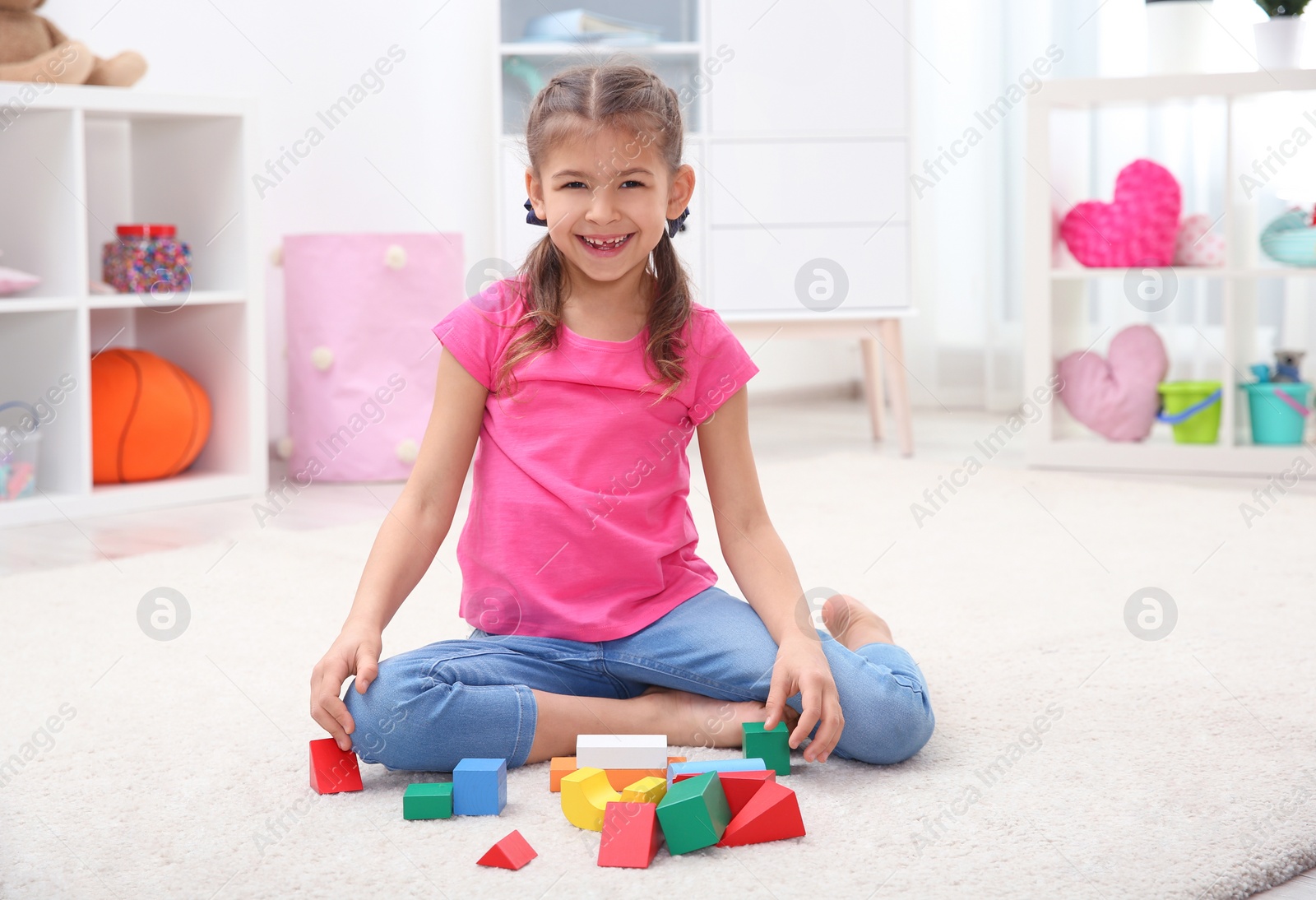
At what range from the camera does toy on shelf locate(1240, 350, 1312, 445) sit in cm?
221

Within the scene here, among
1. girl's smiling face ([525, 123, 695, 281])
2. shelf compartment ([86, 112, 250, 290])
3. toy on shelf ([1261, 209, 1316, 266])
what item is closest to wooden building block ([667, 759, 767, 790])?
girl's smiling face ([525, 123, 695, 281])

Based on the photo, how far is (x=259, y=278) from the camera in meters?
2.13

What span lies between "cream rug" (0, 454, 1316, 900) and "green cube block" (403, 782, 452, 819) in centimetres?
1

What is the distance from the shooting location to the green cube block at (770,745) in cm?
90

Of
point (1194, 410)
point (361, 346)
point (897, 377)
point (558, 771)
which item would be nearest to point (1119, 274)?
point (1194, 410)

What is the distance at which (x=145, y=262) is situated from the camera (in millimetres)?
2062

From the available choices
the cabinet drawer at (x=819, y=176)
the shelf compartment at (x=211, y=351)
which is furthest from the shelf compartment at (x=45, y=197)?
the cabinet drawer at (x=819, y=176)

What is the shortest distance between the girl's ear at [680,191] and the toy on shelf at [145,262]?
1.30m

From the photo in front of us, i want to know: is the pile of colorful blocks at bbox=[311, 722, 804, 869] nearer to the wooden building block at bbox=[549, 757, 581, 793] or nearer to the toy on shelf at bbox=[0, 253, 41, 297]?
the wooden building block at bbox=[549, 757, 581, 793]

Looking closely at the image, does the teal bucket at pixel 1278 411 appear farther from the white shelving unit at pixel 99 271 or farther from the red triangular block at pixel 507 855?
the red triangular block at pixel 507 855

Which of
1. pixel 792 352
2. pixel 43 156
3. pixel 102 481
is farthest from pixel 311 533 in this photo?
pixel 792 352

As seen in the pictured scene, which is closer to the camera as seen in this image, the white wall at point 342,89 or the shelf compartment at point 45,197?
the shelf compartment at point 45,197

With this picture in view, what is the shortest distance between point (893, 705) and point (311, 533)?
1.09 metres

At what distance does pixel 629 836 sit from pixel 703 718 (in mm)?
213
